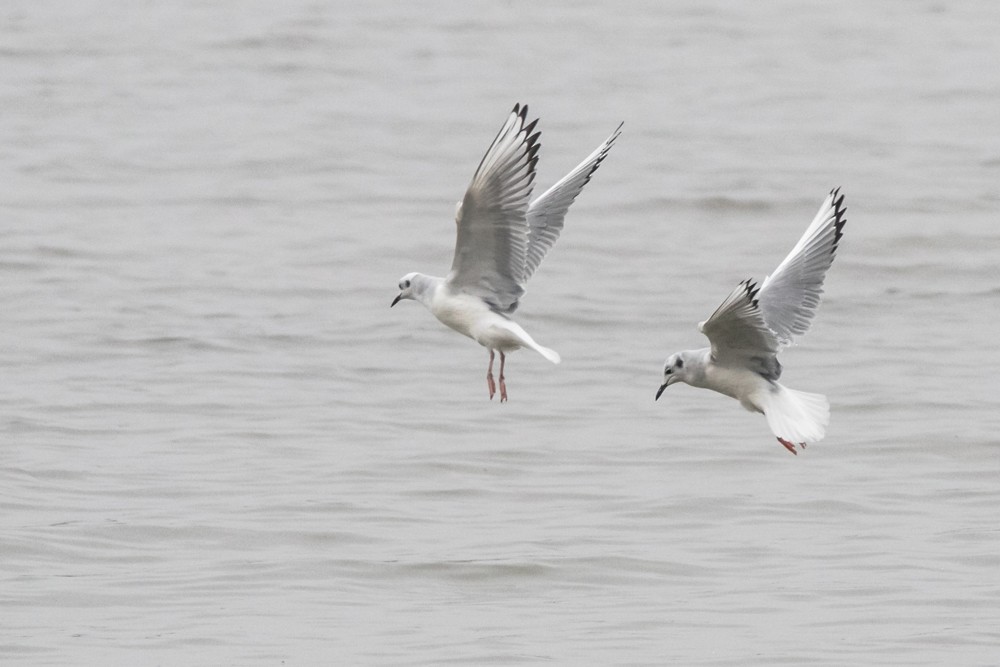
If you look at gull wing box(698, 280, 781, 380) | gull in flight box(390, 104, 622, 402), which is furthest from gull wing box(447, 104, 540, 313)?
gull wing box(698, 280, 781, 380)

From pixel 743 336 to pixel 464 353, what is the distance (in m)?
6.73

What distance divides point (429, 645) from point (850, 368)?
6.15 metres

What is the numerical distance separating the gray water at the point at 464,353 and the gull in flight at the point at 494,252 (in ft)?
4.71

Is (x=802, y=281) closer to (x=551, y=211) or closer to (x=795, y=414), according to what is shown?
(x=795, y=414)

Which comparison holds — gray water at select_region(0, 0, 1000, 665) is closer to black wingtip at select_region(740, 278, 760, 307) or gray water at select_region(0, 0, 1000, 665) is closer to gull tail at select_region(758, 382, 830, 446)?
gull tail at select_region(758, 382, 830, 446)

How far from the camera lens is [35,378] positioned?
14.2 meters

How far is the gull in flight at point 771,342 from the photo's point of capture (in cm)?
872

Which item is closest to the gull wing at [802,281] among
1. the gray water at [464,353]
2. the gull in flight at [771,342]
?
the gull in flight at [771,342]

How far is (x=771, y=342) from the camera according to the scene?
8.98 metres

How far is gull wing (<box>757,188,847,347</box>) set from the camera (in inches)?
371

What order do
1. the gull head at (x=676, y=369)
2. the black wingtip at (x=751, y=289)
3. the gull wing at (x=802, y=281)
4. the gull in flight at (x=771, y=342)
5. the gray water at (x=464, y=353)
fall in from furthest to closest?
the gray water at (x=464, y=353), the gull wing at (x=802, y=281), the gull head at (x=676, y=369), the gull in flight at (x=771, y=342), the black wingtip at (x=751, y=289)

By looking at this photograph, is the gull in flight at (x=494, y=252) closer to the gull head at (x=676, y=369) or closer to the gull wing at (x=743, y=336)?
the gull head at (x=676, y=369)

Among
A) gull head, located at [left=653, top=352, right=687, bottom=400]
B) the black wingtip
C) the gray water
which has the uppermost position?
the black wingtip

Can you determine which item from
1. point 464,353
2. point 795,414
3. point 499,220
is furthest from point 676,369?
point 464,353
